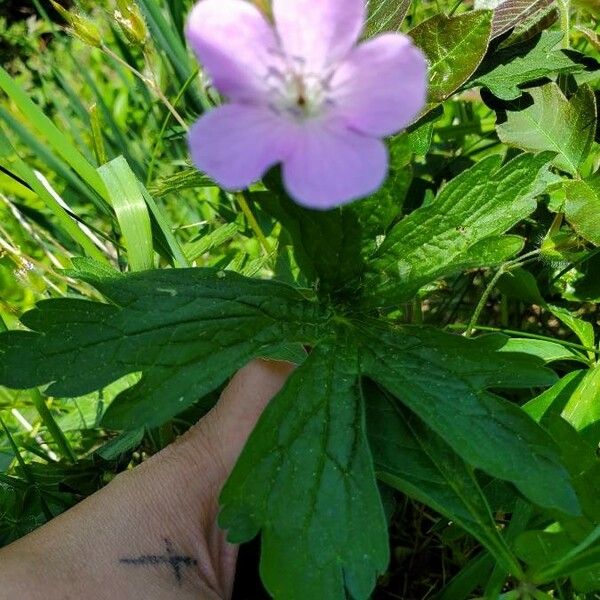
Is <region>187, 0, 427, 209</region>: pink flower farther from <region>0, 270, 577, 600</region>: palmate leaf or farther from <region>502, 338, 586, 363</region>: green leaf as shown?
<region>502, 338, 586, 363</region>: green leaf

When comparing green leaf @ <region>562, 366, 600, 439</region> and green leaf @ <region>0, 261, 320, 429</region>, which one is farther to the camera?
green leaf @ <region>562, 366, 600, 439</region>

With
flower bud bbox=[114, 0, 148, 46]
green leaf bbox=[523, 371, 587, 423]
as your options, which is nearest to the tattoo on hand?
green leaf bbox=[523, 371, 587, 423]

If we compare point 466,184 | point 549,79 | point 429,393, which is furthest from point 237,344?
point 549,79

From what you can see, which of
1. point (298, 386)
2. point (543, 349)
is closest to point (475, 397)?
point (298, 386)

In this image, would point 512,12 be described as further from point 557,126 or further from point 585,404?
point 585,404

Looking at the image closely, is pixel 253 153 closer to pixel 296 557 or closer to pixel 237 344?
pixel 237 344

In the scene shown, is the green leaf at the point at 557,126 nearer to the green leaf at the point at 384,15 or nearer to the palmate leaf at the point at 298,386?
the green leaf at the point at 384,15
